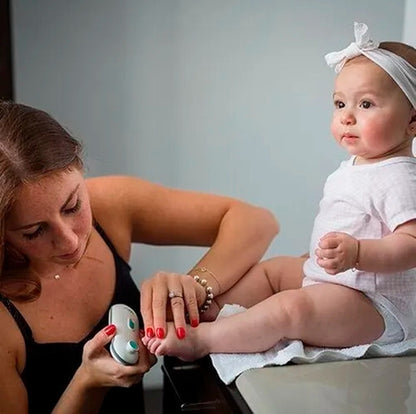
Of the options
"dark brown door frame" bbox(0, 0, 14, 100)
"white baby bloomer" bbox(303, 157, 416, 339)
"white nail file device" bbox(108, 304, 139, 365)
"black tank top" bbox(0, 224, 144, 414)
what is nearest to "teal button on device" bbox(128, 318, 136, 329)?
"white nail file device" bbox(108, 304, 139, 365)

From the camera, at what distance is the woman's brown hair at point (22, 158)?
795mm

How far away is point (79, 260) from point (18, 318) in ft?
0.39

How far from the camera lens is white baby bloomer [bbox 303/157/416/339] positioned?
0.78 metres

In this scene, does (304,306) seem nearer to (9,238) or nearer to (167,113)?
(9,238)

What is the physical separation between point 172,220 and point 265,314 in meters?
0.35

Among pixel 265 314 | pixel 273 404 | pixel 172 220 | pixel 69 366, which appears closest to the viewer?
pixel 273 404

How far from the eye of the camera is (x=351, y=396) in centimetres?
69

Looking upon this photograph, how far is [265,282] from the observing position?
0.94 m

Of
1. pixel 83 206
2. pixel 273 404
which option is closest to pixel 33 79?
pixel 83 206

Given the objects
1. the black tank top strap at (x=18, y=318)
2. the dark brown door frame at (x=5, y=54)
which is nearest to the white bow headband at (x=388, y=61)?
the black tank top strap at (x=18, y=318)

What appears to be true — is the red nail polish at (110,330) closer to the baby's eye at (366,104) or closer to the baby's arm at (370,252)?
the baby's arm at (370,252)

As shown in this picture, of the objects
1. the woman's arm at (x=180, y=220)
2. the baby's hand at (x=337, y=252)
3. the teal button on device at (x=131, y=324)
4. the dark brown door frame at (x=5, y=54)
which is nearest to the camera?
the baby's hand at (x=337, y=252)

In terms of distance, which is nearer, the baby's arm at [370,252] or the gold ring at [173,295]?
the baby's arm at [370,252]

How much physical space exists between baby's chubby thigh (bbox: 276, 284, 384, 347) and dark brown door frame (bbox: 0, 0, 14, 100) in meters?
0.91
